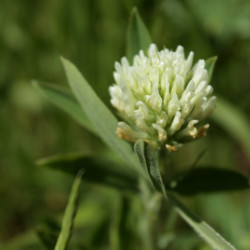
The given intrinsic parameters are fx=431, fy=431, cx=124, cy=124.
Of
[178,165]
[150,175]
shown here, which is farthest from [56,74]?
[150,175]

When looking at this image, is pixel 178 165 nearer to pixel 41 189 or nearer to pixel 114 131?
pixel 41 189

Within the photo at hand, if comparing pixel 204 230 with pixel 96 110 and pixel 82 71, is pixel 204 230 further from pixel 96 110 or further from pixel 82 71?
pixel 82 71

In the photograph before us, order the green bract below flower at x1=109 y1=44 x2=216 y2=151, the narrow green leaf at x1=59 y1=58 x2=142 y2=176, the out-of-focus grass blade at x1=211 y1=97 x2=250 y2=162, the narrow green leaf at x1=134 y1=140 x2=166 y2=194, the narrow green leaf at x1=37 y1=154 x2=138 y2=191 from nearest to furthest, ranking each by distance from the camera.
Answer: the narrow green leaf at x1=134 y1=140 x2=166 y2=194 → the green bract below flower at x1=109 y1=44 x2=216 y2=151 → the narrow green leaf at x1=59 y1=58 x2=142 y2=176 → the narrow green leaf at x1=37 y1=154 x2=138 y2=191 → the out-of-focus grass blade at x1=211 y1=97 x2=250 y2=162

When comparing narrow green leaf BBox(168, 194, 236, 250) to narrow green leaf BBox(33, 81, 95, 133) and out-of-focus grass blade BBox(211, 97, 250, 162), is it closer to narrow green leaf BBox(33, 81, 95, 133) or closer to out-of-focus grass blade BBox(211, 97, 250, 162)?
narrow green leaf BBox(33, 81, 95, 133)

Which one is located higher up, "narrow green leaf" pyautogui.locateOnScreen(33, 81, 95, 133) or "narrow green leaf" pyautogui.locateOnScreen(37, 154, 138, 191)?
"narrow green leaf" pyautogui.locateOnScreen(33, 81, 95, 133)

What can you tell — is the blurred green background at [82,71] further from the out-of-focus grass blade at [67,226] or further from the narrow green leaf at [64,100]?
the out-of-focus grass blade at [67,226]

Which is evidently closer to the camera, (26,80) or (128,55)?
(128,55)

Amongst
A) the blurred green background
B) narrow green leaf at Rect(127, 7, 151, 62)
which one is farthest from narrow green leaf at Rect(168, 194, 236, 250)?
the blurred green background
